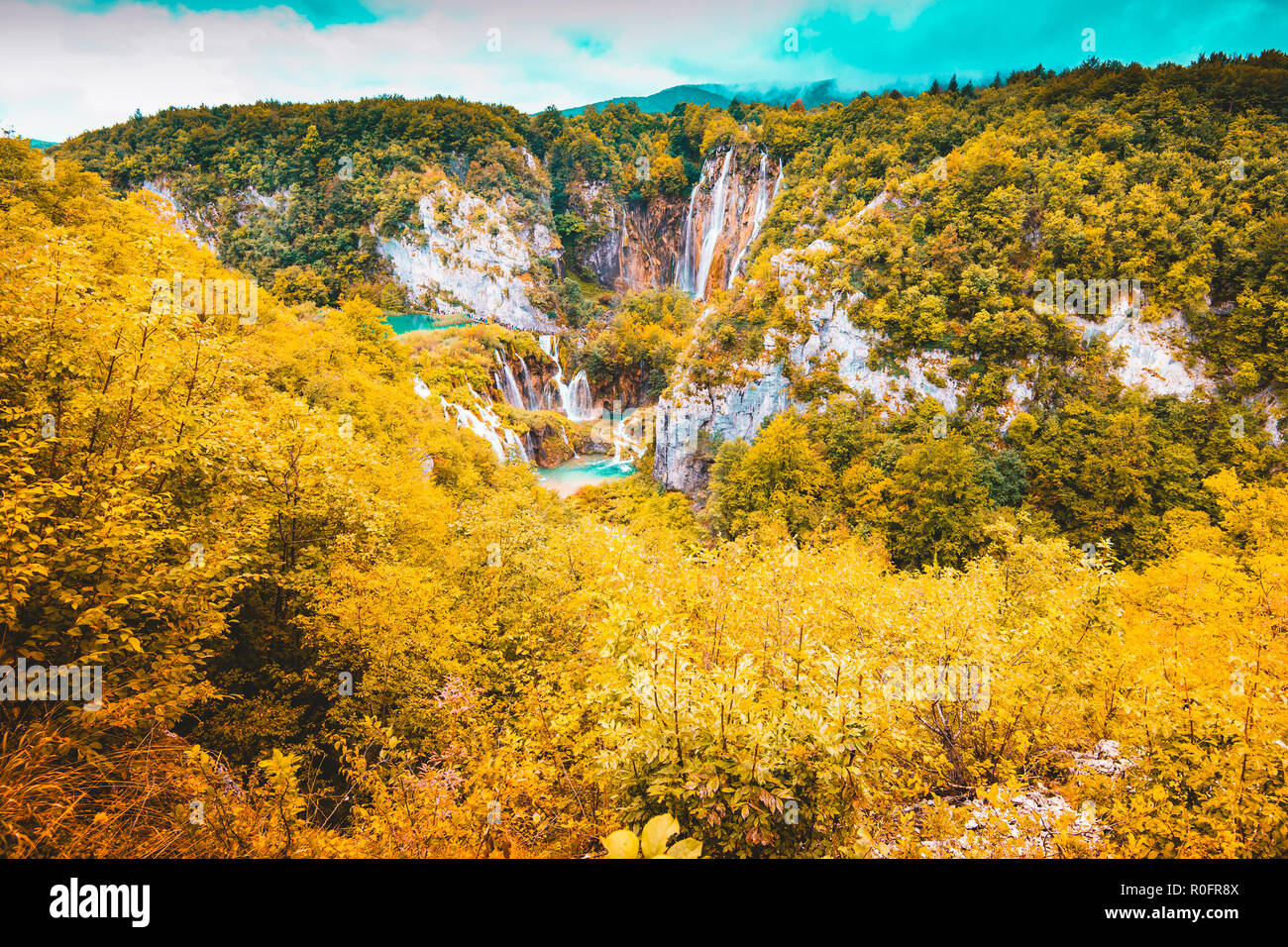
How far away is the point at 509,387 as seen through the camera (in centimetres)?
6531

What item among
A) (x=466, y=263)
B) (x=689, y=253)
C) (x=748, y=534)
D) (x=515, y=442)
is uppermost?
(x=689, y=253)

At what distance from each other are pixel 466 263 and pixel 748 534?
284ft

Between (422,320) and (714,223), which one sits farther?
(422,320)

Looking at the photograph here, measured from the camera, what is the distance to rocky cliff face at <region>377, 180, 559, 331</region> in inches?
3752

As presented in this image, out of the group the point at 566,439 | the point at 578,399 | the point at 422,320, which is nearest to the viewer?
the point at 566,439

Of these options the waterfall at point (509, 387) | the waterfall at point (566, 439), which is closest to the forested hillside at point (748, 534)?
the waterfall at point (509, 387)

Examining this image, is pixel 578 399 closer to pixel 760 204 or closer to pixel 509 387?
pixel 509 387

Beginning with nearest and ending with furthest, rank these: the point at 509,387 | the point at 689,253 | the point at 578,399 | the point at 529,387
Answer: the point at 509,387 → the point at 529,387 → the point at 578,399 → the point at 689,253

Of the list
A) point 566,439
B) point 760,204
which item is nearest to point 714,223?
point 760,204

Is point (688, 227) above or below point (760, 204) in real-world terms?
above

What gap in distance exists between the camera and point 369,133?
108750 mm

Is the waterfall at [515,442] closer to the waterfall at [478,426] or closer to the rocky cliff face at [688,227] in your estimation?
the waterfall at [478,426]
